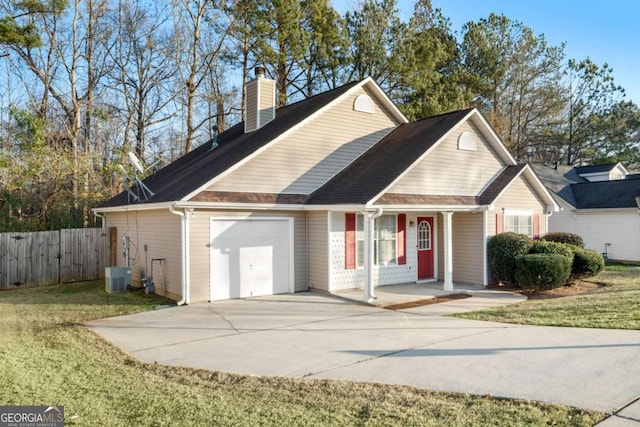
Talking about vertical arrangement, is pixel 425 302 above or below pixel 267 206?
below

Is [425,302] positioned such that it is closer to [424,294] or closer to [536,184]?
[424,294]

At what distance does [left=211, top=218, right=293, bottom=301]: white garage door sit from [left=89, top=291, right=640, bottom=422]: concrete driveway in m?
1.36

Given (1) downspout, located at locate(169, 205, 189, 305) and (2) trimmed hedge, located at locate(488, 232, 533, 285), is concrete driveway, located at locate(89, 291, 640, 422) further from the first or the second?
(2) trimmed hedge, located at locate(488, 232, 533, 285)

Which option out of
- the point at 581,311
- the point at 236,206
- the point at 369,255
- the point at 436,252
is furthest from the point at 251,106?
the point at 581,311

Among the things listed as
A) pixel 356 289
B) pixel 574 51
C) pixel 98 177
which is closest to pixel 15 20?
pixel 98 177

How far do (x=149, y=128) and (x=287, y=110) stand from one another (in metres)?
13.1

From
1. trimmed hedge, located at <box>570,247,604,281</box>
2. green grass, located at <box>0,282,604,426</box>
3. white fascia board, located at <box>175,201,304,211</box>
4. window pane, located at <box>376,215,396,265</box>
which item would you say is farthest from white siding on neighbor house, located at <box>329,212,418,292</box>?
green grass, located at <box>0,282,604,426</box>

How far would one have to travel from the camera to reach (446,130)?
45.4 feet

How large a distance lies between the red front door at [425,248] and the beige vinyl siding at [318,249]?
3497 mm

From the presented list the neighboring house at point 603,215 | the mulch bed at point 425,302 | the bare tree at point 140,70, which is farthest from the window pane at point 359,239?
the bare tree at point 140,70

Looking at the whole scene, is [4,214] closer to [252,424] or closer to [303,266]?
[303,266]

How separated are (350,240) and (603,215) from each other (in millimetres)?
15455

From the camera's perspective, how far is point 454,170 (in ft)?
46.1

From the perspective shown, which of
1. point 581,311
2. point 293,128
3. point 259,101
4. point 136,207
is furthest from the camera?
point 259,101
